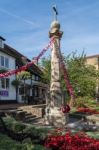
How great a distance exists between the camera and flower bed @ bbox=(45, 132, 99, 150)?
955 cm

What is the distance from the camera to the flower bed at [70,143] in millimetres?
9547

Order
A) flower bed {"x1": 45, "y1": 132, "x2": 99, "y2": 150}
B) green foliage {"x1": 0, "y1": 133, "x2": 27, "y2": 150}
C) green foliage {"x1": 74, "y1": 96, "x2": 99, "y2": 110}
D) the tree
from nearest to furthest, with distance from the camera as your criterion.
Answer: green foliage {"x1": 0, "y1": 133, "x2": 27, "y2": 150} → flower bed {"x1": 45, "y1": 132, "x2": 99, "y2": 150} → green foliage {"x1": 74, "y1": 96, "x2": 99, "y2": 110} → the tree

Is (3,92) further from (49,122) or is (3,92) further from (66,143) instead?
(66,143)

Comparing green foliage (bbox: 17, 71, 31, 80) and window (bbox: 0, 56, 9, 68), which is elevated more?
window (bbox: 0, 56, 9, 68)

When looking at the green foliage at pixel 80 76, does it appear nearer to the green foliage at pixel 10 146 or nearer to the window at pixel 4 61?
the window at pixel 4 61

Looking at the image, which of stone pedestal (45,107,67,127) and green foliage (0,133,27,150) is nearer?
green foliage (0,133,27,150)

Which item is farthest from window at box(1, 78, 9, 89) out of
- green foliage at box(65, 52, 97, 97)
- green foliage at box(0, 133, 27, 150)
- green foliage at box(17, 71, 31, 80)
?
green foliage at box(0, 133, 27, 150)

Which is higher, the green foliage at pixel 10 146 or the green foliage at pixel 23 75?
the green foliage at pixel 23 75

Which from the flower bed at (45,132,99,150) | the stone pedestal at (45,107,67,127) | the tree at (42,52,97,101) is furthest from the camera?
the tree at (42,52,97,101)

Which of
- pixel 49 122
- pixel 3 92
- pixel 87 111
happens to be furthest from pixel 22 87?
pixel 49 122

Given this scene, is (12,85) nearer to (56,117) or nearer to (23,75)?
(23,75)

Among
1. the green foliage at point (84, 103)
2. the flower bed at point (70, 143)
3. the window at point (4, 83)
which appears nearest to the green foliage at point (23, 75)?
the window at point (4, 83)

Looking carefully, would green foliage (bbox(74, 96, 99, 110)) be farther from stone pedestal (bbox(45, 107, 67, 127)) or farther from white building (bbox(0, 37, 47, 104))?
stone pedestal (bbox(45, 107, 67, 127))

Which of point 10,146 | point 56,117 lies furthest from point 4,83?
point 10,146
